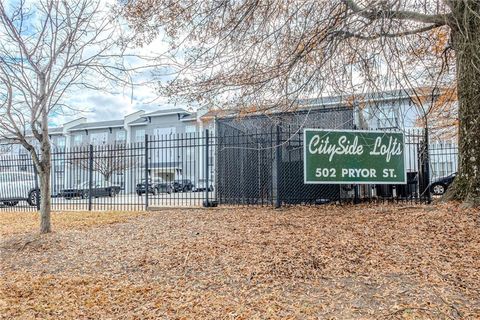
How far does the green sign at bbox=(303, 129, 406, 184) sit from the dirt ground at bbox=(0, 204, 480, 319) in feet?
6.53

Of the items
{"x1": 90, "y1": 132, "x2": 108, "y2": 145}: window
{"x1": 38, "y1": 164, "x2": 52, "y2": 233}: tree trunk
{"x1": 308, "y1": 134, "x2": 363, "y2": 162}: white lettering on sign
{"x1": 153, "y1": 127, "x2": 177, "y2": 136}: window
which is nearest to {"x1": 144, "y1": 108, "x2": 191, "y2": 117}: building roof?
{"x1": 153, "y1": 127, "x2": 177, "y2": 136}: window

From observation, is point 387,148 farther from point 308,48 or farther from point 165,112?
point 165,112

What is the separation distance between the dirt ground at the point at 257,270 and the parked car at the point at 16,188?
7898 millimetres

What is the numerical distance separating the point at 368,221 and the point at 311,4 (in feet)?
11.7

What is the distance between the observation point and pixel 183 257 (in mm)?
4398

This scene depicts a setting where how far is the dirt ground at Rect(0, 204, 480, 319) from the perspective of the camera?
3.03m

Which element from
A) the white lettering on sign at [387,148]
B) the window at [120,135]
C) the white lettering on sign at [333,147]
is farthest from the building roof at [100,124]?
the white lettering on sign at [387,148]

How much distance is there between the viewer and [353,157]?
26.6 feet

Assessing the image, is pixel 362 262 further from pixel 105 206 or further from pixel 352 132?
pixel 105 206

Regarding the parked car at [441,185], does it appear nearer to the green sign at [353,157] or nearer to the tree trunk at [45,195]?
the green sign at [353,157]

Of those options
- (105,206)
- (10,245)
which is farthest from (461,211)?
(105,206)

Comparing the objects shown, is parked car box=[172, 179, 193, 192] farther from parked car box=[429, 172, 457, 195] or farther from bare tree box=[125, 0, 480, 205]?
Answer: parked car box=[429, 172, 457, 195]

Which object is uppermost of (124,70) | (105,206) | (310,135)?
(124,70)

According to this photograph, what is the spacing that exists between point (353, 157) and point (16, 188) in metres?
11.8
